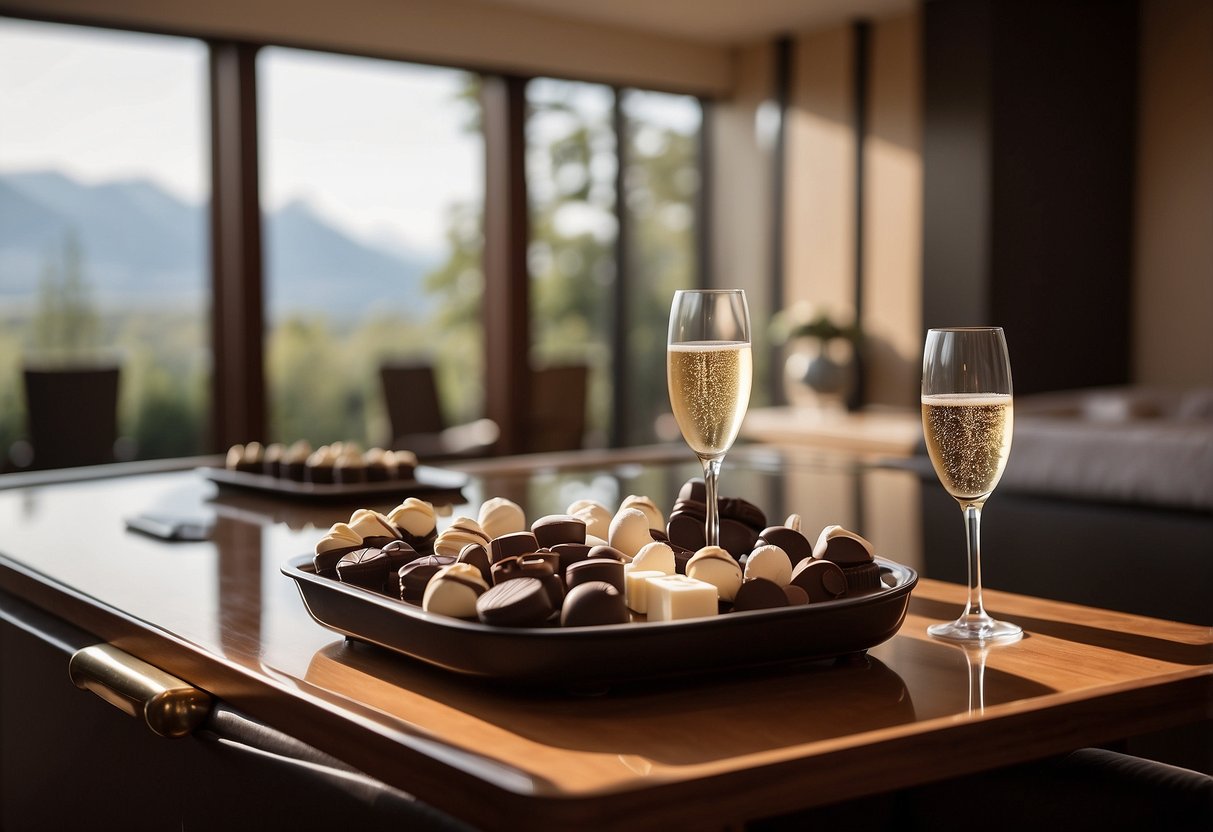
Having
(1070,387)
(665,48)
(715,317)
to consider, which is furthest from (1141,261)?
(715,317)

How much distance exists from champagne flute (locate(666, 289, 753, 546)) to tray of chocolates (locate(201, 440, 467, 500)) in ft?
2.36

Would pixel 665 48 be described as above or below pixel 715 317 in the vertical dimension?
above

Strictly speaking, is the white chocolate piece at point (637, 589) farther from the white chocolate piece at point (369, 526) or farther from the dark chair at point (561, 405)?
the dark chair at point (561, 405)

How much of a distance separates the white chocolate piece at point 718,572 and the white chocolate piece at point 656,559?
2 centimetres

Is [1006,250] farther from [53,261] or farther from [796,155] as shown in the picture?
[53,261]

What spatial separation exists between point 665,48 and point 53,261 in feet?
11.6

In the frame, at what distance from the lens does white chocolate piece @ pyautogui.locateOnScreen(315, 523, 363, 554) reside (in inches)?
34.5

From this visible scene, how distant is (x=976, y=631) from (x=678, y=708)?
0.26 metres

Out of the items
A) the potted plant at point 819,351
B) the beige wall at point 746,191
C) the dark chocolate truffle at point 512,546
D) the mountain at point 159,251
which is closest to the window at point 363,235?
the mountain at point 159,251

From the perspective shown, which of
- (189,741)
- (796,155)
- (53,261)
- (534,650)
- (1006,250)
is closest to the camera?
(534,650)

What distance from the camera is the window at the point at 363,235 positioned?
20.3ft

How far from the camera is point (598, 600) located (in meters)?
0.70

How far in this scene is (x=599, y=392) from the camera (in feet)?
24.0

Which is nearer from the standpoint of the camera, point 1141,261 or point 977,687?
point 977,687
